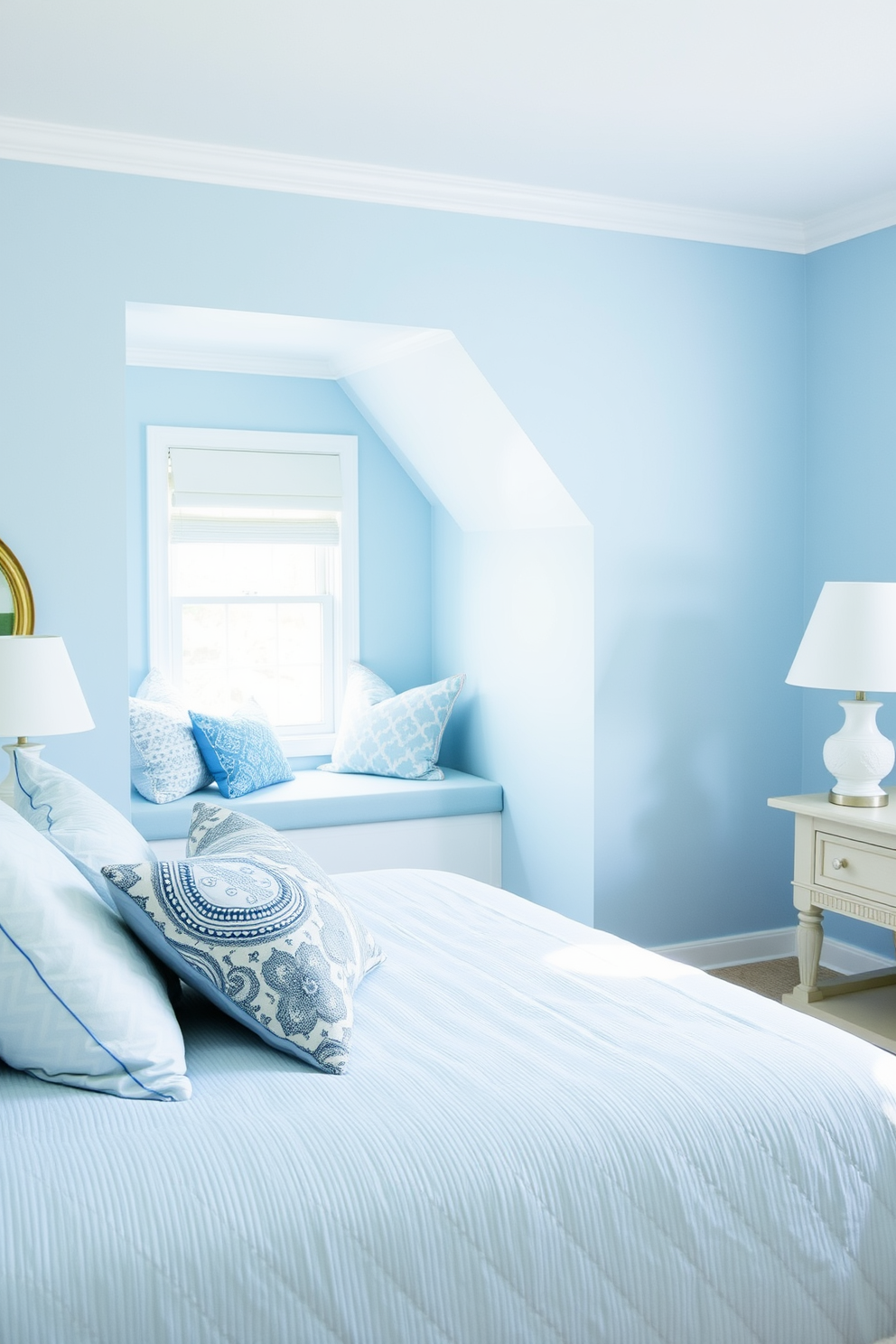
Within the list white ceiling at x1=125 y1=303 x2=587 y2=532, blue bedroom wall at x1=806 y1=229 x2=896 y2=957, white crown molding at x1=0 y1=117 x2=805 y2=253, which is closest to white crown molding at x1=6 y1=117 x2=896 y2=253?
white crown molding at x1=0 y1=117 x2=805 y2=253

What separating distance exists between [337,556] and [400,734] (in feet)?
2.74

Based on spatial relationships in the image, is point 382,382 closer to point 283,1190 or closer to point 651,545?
point 651,545

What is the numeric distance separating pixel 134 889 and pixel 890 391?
3.14m

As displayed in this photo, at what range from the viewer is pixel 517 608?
425 cm

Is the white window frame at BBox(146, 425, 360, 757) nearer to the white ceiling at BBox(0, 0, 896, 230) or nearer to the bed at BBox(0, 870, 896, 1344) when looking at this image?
the white ceiling at BBox(0, 0, 896, 230)

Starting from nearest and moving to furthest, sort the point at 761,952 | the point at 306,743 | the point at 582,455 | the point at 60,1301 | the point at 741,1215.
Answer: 1. the point at 60,1301
2. the point at 741,1215
3. the point at 582,455
4. the point at 761,952
5. the point at 306,743

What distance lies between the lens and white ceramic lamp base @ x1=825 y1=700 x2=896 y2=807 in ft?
11.3

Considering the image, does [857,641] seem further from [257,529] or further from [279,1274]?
[279,1274]

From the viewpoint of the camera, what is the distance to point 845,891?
3348 millimetres

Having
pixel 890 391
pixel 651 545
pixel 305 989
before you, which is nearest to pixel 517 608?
pixel 651 545

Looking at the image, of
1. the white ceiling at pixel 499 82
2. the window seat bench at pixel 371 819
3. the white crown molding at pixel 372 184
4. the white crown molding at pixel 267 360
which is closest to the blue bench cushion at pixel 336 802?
the window seat bench at pixel 371 819

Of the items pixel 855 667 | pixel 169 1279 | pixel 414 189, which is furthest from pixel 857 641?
pixel 169 1279

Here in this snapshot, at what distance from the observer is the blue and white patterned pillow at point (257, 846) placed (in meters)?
1.89

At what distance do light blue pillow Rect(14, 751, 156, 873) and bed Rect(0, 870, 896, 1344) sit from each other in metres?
0.28
